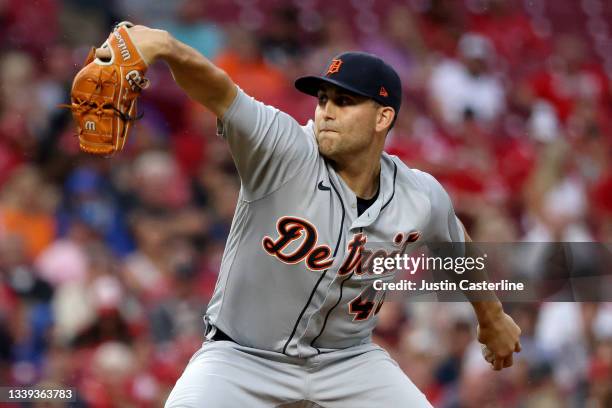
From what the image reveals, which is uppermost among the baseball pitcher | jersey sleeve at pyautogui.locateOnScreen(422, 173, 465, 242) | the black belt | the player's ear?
the player's ear

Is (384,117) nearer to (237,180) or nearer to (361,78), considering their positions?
(361,78)

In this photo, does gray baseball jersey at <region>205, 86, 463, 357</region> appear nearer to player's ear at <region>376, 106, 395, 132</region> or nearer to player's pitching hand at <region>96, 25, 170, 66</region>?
player's ear at <region>376, 106, 395, 132</region>

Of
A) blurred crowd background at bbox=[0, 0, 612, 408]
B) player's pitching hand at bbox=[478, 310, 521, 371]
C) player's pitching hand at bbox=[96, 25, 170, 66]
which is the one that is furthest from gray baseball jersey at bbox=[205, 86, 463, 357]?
blurred crowd background at bbox=[0, 0, 612, 408]

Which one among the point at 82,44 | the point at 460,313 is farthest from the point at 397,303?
the point at 82,44

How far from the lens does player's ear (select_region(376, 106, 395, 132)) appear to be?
3.88 meters

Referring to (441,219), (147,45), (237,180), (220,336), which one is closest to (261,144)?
(147,45)

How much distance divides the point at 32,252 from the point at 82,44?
187 cm

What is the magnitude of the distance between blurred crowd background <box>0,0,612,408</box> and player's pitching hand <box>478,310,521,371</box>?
1751 mm

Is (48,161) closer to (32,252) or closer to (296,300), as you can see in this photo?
(32,252)

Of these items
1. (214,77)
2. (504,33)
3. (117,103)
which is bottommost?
(117,103)

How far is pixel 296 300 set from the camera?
145 inches

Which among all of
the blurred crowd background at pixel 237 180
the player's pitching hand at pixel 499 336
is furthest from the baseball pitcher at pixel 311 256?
the blurred crowd background at pixel 237 180

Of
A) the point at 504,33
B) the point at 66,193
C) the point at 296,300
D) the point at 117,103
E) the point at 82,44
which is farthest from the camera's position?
the point at 504,33

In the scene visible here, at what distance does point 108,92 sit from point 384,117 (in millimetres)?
1113
